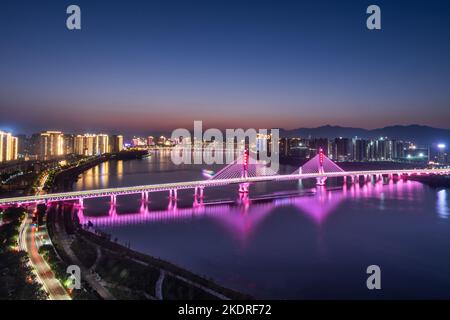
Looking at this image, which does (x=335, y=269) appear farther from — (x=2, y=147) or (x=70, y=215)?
(x=2, y=147)

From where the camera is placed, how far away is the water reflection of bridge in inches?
341

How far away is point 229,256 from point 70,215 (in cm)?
418

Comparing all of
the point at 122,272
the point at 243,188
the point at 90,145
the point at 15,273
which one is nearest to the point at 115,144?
the point at 90,145

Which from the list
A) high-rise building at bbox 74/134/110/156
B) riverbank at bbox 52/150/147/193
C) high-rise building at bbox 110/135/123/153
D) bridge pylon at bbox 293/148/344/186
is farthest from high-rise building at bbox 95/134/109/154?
bridge pylon at bbox 293/148/344/186

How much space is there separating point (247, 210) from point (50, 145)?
27.8 metres

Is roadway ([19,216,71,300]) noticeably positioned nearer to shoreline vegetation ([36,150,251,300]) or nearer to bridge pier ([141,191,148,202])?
shoreline vegetation ([36,150,251,300])

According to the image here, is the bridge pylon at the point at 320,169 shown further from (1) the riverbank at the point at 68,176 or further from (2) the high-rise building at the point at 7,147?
(2) the high-rise building at the point at 7,147

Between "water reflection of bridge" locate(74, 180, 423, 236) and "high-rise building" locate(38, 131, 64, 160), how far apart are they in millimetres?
25082

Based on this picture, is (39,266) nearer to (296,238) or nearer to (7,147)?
(296,238)

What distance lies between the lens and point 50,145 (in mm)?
32344

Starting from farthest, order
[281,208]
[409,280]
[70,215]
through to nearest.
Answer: [281,208]
[70,215]
[409,280]
